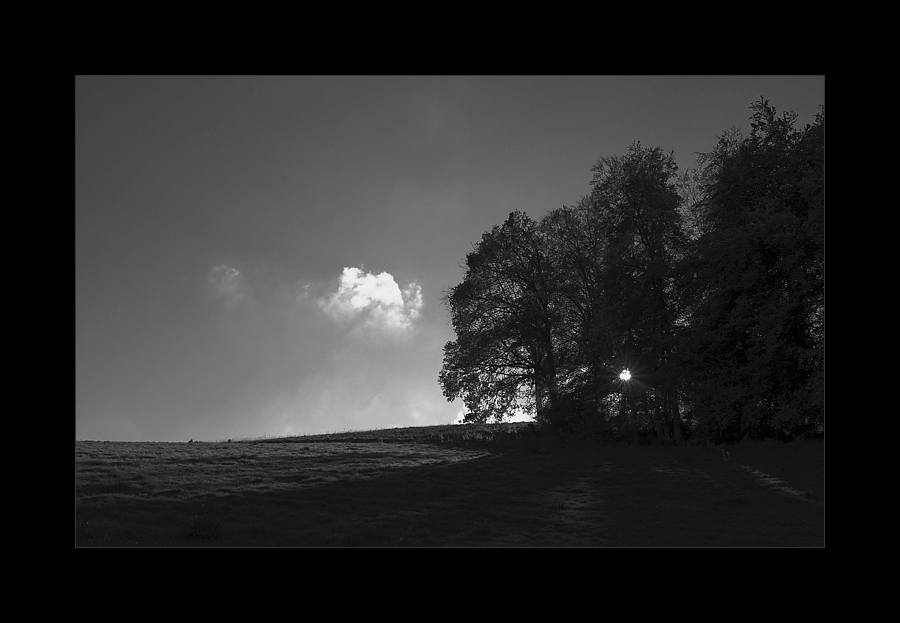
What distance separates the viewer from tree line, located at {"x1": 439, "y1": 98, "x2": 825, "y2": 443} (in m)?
18.8

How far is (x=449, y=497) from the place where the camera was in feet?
42.6

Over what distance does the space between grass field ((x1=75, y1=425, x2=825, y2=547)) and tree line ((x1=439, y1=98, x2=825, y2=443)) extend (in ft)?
6.33

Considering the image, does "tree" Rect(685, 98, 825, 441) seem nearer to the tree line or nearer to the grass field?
the tree line

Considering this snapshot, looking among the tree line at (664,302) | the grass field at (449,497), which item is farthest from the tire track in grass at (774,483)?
the tree line at (664,302)

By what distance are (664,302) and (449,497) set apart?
13.1 metres

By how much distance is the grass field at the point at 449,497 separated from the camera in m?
9.45

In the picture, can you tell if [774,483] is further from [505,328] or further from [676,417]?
[505,328]

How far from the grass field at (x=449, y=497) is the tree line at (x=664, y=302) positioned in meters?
1.93

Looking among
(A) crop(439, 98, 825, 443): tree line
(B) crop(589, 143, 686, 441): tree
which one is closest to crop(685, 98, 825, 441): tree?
(A) crop(439, 98, 825, 443): tree line

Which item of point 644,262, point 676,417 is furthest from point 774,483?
point 644,262
